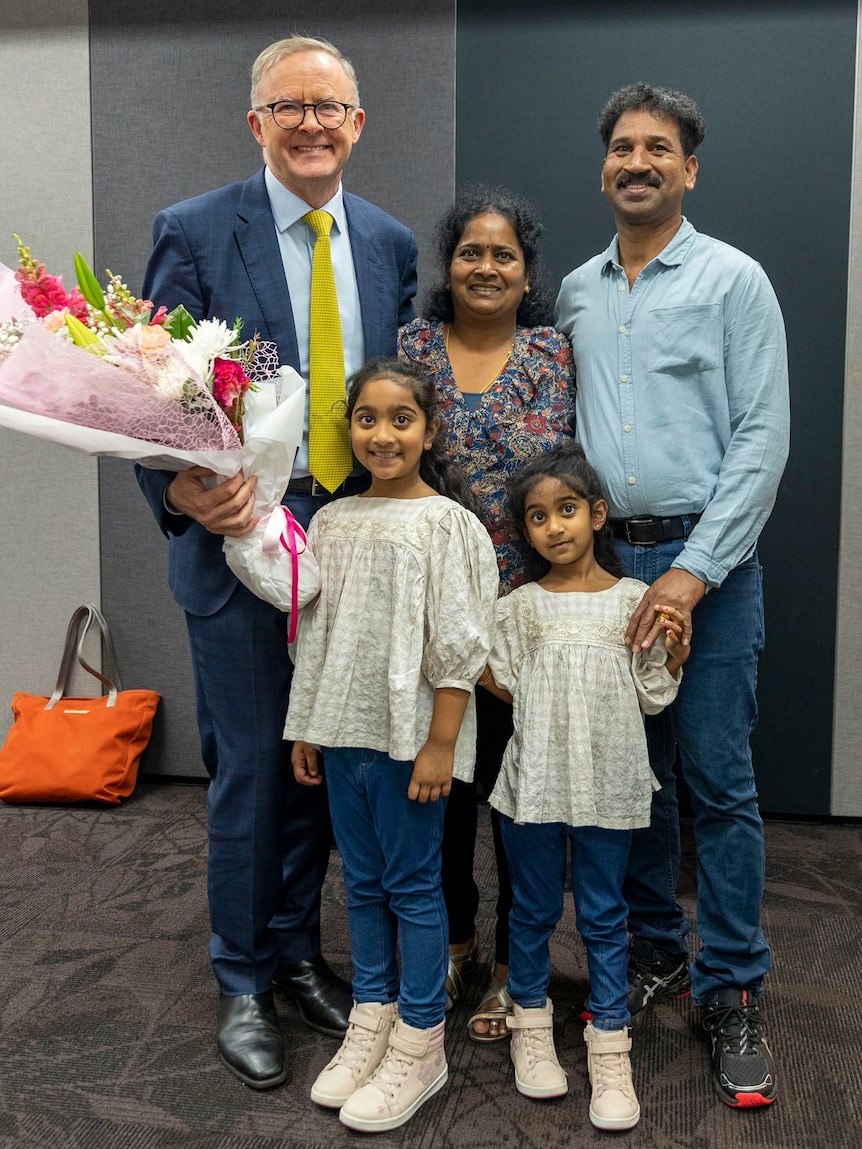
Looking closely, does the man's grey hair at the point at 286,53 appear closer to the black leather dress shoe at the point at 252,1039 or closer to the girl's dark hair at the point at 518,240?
the girl's dark hair at the point at 518,240

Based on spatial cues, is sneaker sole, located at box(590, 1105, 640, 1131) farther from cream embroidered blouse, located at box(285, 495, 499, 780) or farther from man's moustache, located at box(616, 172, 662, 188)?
man's moustache, located at box(616, 172, 662, 188)

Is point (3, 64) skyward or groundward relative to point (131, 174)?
skyward

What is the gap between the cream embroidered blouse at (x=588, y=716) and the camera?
1861 millimetres

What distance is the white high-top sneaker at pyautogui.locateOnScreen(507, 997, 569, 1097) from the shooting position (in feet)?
6.19

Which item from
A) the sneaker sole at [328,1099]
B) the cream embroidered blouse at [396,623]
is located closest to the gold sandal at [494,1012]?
the sneaker sole at [328,1099]

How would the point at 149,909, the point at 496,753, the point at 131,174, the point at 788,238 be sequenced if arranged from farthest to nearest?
the point at 131,174 → the point at 788,238 → the point at 149,909 → the point at 496,753

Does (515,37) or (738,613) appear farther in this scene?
(515,37)

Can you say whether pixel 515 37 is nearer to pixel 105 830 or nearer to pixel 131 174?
pixel 131 174

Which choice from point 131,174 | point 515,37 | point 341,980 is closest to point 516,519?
point 341,980

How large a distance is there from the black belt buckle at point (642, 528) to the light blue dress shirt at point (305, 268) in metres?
0.62

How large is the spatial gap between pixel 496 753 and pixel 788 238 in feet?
6.32

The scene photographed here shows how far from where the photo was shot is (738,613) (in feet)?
6.41

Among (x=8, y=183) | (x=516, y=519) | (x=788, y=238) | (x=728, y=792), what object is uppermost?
(x=8, y=183)

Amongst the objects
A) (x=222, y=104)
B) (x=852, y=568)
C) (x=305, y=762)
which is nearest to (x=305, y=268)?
(x=305, y=762)
